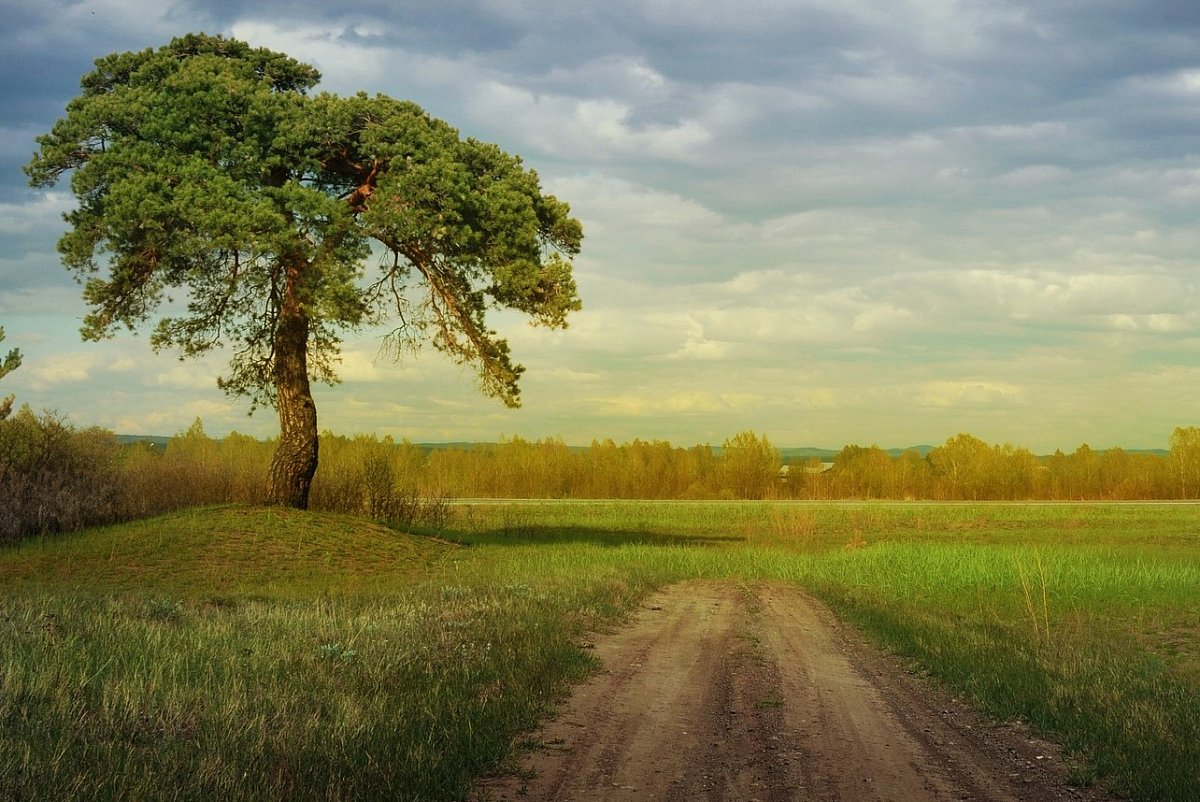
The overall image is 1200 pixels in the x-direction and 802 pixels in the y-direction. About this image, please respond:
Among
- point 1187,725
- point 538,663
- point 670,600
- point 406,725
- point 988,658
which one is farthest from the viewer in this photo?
point 670,600

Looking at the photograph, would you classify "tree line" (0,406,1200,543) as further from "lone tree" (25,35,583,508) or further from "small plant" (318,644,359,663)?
"small plant" (318,644,359,663)

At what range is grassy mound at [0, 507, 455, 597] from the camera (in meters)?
24.1

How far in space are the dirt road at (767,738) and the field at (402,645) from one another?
19.2 inches

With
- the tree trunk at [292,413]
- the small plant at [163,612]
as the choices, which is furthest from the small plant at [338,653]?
the tree trunk at [292,413]

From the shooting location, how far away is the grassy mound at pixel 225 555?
2409cm

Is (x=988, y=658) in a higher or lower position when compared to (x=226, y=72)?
lower

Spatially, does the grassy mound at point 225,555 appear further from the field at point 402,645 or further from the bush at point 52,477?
the bush at point 52,477

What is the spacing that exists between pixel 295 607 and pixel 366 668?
288 inches

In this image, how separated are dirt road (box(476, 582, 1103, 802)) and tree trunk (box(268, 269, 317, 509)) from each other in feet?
65.6

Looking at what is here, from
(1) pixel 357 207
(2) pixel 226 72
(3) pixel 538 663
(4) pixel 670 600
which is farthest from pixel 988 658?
(2) pixel 226 72

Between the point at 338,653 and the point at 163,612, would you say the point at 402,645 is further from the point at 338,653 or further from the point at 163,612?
the point at 163,612

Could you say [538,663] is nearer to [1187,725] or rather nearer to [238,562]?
[1187,725]

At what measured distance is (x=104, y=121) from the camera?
29.2 metres

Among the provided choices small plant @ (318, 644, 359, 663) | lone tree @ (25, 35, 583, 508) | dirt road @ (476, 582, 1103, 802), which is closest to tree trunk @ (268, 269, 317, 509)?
lone tree @ (25, 35, 583, 508)
